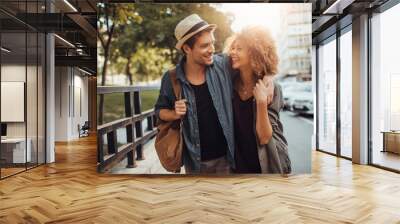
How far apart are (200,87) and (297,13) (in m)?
1.99

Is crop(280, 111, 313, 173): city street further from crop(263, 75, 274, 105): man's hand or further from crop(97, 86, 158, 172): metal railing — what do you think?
crop(97, 86, 158, 172): metal railing

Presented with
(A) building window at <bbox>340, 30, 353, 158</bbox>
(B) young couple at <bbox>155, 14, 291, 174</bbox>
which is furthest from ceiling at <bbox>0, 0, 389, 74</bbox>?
(B) young couple at <bbox>155, 14, 291, 174</bbox>

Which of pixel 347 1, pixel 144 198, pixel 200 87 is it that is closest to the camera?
pixel 144 198

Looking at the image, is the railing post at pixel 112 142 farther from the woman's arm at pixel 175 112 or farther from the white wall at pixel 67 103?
the white wall at pixel 67 103

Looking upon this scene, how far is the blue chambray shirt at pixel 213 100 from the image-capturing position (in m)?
6.30

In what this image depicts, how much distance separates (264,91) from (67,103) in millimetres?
10246

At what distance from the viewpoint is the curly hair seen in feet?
20.9

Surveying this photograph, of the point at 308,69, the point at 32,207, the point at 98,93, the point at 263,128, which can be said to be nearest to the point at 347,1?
the point at 308,69

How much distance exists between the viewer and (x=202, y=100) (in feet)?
20.7

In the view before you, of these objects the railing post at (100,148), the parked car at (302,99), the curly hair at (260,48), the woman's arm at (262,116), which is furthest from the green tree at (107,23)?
the parked car at (302,99)

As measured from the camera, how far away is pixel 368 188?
5625 mm

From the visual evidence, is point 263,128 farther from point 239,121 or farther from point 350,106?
point 350,106

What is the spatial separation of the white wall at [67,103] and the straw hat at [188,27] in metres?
9.03

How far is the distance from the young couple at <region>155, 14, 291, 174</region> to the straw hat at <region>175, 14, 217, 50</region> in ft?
0.05
